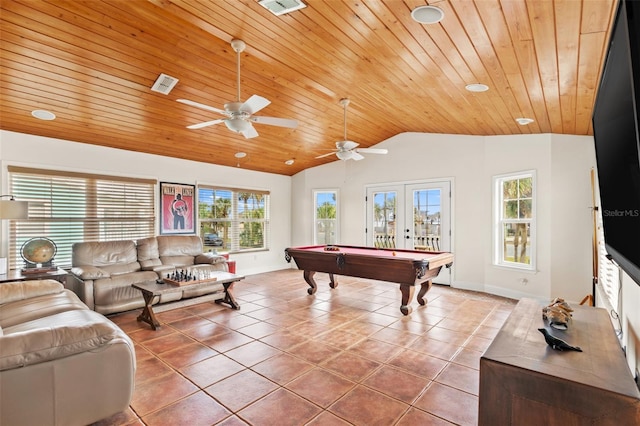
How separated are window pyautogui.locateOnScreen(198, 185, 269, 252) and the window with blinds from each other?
1128mm

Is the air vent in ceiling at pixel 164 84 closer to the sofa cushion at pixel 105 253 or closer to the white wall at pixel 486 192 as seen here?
the sofa cushion at pixel 105 253

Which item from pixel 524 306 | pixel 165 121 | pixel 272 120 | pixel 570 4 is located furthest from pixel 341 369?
pixel 165 121

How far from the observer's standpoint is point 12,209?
3900 mm

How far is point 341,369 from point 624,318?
80.8 inches

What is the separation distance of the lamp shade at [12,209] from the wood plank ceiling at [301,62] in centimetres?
111

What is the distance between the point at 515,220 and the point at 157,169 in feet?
20.2

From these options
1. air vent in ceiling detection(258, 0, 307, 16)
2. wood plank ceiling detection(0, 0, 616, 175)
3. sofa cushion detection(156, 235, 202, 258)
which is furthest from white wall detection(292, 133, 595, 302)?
air vent in ceiling detection(258, 0, 307, 16)

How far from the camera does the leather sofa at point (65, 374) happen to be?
178 centimetres

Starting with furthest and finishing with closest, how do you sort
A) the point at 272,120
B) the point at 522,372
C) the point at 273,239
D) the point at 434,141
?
the point at 273,239 < the point at 434,141 < the point at 272,120 < the point at 522,372

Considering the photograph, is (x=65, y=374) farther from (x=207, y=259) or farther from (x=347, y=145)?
(x=207, y=259)

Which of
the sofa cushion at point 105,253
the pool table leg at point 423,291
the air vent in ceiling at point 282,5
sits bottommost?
the pool table leg at point 423,291

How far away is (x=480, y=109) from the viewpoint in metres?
4.21

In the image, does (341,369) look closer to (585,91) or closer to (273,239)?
(585,91)

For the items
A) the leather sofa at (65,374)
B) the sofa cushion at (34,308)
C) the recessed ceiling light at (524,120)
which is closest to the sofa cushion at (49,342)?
the leather sofa at (65,374)
